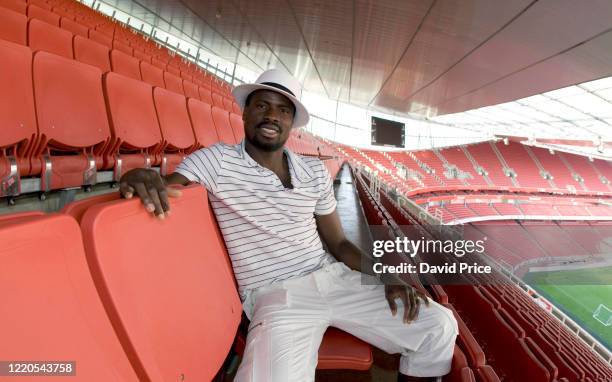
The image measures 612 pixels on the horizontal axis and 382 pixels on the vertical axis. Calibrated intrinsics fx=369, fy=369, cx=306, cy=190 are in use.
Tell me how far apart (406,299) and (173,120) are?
226 centimetres

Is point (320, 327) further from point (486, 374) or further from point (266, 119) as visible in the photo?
point (266, 119)

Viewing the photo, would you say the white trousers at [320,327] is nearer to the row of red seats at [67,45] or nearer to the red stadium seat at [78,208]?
the red stadium seat at [78,208]

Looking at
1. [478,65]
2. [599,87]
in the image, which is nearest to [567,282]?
[599,87]

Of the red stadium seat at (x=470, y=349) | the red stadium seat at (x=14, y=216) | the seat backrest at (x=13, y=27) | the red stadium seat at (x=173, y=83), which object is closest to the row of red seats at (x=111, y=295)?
the red stadium seat at (x=14, y=216)

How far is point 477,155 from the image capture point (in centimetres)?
2761

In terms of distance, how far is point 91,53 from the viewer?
322cm

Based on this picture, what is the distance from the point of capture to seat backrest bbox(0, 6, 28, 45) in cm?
252

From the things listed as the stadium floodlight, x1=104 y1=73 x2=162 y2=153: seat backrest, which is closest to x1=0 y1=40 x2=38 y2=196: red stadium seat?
x1=104 y1=73 x2=162 y2=153: seat backrest

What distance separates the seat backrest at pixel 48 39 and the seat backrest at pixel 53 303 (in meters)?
2.98

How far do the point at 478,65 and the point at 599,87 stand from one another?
2451 mm

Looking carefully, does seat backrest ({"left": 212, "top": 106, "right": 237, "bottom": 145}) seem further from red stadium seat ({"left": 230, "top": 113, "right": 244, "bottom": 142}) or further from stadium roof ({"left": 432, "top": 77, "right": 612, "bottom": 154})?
stadium roof ({"left": 432, "top": 77, "right": 612, "bottom": 154})

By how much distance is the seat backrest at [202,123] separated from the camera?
3.12m

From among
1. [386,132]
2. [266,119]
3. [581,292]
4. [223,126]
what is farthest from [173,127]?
[581,292]

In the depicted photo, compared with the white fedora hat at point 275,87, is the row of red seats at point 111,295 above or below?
below
